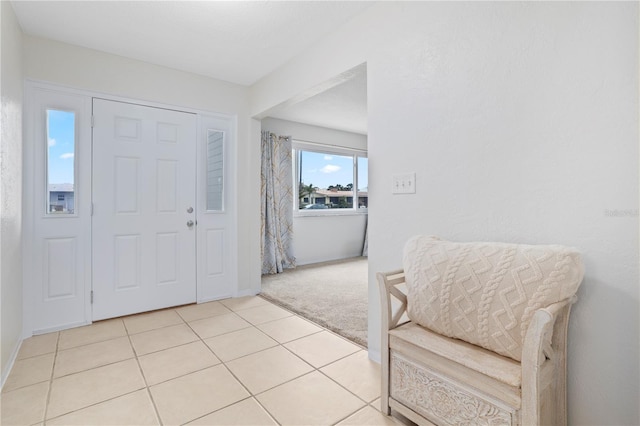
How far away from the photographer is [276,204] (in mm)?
4797

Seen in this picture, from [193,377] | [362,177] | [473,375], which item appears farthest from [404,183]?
[362,177]

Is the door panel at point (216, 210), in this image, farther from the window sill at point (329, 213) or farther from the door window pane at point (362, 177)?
the door window pane at point (362, 177)

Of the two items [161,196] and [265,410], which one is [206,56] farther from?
[265,410]

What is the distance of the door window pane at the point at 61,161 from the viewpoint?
2.55 metres

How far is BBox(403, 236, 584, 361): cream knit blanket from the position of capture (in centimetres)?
110

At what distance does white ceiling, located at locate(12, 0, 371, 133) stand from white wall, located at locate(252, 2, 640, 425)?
2.02ft

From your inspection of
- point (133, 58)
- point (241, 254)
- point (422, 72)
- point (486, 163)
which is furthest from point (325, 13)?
point (241, 254)

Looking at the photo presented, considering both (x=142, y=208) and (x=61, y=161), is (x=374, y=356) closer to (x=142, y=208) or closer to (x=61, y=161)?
(x=142, y=208)

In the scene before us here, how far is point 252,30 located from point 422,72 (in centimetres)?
139

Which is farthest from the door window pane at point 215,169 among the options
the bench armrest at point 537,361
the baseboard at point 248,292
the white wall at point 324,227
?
the bench armrest at point 537,361

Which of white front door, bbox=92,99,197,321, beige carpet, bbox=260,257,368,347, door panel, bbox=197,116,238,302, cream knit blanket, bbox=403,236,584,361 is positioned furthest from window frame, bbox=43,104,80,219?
cream knit blanket, bbox=403,236,584,361

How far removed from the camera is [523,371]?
3.38 ft

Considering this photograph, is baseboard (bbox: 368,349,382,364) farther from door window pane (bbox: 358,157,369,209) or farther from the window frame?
door window pane (bbox: 358,157,369,209)

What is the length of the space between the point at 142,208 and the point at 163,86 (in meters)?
1.21
